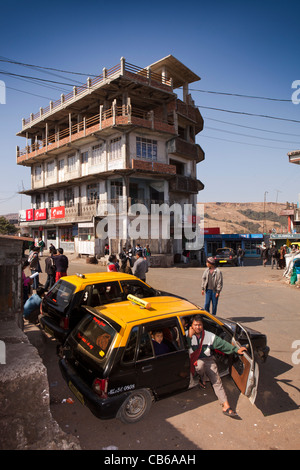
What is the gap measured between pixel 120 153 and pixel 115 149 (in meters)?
0.87

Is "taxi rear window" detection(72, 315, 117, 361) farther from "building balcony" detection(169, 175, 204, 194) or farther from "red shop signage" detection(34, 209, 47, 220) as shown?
"red shop signage" detection(34, 209, 47, 220)

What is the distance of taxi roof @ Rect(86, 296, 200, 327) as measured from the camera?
4.03 meters

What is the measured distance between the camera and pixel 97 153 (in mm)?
27609

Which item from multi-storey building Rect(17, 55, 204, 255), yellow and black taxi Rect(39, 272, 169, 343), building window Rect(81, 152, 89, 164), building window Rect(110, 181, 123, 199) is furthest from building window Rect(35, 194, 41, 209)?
yellow and black taxi Rect(39, 272, 169, 343)

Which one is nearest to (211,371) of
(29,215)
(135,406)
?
(135,406)

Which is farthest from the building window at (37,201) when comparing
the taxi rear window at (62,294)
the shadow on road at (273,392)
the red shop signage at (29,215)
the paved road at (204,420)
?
the shadow on road at (273,392)

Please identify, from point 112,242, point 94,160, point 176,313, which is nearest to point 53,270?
point 176,313

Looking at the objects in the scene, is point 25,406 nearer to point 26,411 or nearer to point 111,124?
point 26,411

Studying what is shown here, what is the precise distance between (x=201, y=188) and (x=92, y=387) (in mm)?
32114

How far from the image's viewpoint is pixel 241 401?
4.43 metres

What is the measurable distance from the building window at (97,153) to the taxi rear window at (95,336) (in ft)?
81.7

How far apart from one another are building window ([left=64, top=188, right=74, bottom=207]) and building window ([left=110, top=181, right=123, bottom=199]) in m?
6.87

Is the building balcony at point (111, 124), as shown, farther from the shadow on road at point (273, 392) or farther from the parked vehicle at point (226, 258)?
the shadow on road at point (273, 392)

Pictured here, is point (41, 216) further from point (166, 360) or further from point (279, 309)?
point (166, 360)
